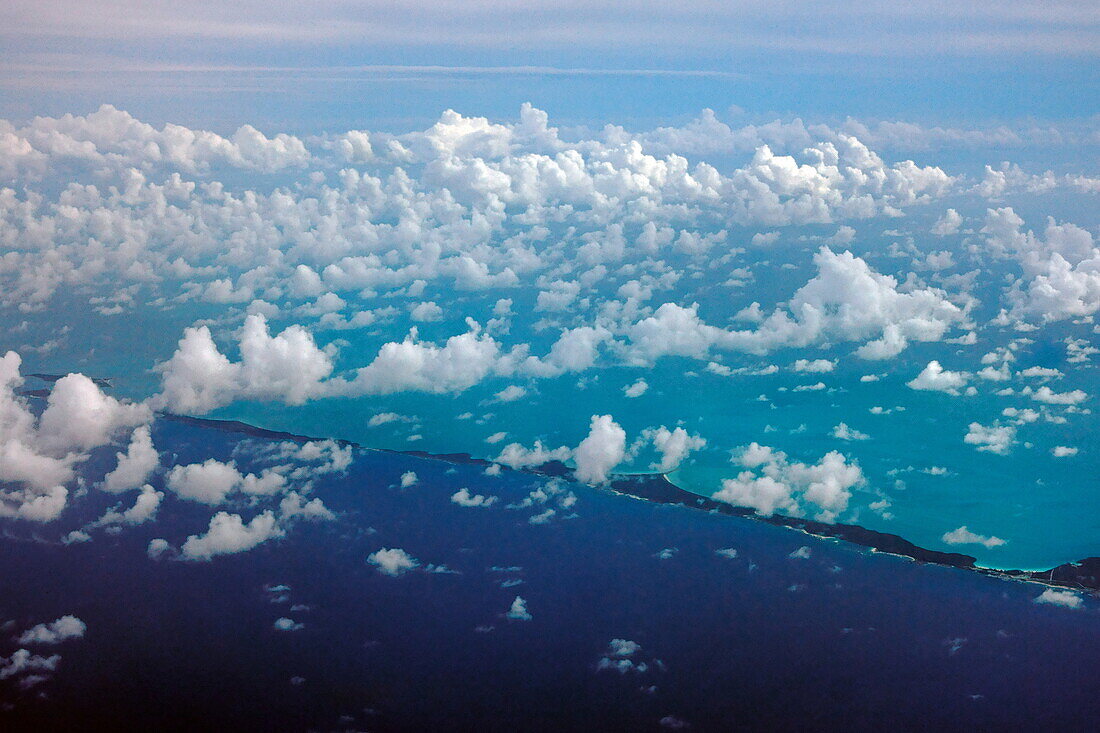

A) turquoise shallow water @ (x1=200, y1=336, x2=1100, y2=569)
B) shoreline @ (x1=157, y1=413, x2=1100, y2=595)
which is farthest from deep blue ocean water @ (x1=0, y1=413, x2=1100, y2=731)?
turquoise shallow water @ (x1=200, y1=336, x2=1100, y2=569)

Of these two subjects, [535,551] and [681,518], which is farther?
[681,518]

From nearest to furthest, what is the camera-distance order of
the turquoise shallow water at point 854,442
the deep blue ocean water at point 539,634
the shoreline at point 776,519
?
the deep blue ocean water at point 539,634, the shoreline at point 776,519, the turquoise shallow water at point 854,442

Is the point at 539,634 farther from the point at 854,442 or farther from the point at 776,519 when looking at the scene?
the point at 854,442

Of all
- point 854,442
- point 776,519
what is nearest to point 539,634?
point 776,519

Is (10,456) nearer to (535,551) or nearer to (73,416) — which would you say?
(73,416)

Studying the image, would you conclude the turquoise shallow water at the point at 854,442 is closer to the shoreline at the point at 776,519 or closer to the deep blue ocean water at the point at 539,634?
the shoreline at the point at 776,519

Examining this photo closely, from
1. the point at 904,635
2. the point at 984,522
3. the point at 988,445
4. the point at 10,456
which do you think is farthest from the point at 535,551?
the point at 988,445

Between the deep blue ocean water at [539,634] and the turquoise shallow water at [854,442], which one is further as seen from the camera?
the turquoise shallow water at [854,442]

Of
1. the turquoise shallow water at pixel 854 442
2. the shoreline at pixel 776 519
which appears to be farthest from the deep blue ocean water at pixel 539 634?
the turquoise shallow water at pixel 854 442
